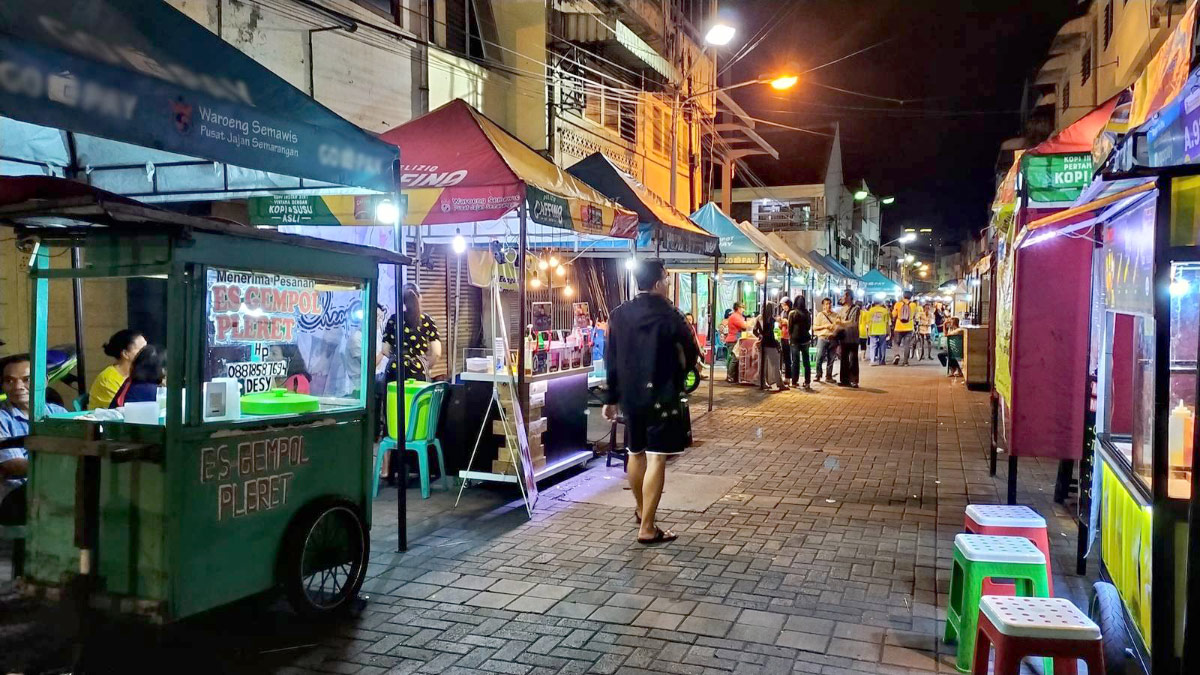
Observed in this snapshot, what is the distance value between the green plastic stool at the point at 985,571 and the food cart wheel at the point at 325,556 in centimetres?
332

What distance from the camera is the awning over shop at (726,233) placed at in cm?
1438

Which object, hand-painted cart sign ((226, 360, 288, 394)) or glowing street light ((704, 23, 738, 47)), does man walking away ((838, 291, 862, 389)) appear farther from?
hand-painted cart sign ((226, 360, 288, 394))

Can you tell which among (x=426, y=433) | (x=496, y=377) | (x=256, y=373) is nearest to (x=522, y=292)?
(x=496, y=377)

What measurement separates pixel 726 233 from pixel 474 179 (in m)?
8.34

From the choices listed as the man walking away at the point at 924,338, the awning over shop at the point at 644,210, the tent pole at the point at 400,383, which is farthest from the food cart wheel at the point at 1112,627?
the man walking away at the point at 924,338

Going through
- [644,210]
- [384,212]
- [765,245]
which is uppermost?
[765,245]

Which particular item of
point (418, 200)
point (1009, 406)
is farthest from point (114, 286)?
point (1009, 406)

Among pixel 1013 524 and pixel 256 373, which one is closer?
pixel 1013 524

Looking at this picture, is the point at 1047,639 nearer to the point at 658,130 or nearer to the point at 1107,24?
the point at 658,130

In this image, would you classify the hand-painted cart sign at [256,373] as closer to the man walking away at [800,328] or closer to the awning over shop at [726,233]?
the awning over shop at [726,233]

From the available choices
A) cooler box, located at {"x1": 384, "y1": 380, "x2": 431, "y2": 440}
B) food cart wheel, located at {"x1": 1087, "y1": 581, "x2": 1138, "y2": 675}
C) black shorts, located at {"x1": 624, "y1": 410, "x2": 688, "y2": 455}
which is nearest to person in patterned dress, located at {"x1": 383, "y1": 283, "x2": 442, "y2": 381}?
cooler box, located at {"x1": 384, "y1": 380, "x2": 431, "y2": 440}

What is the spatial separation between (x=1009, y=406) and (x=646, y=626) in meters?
3.74

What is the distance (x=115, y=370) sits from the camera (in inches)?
219

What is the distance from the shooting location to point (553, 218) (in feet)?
23.6
